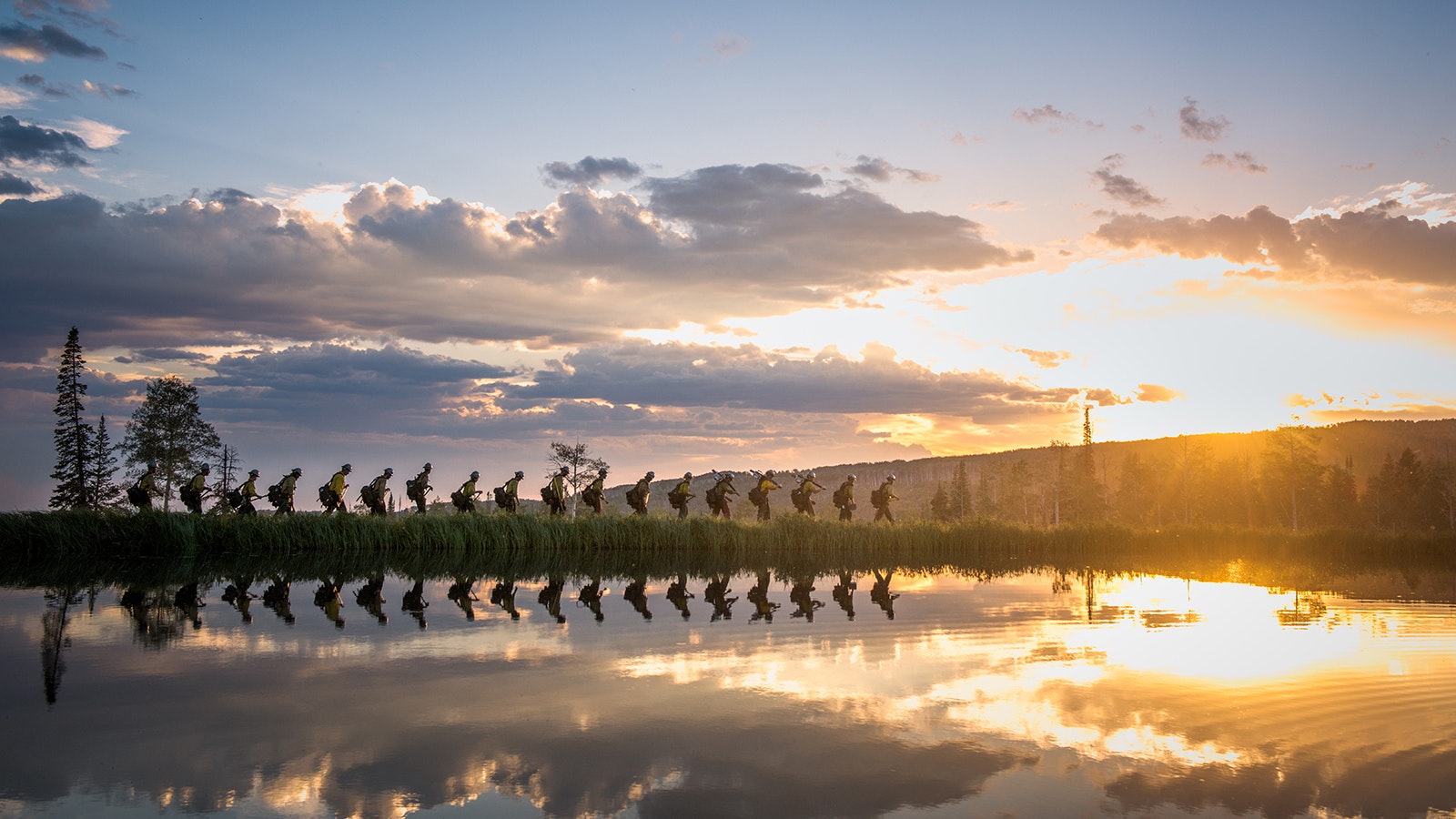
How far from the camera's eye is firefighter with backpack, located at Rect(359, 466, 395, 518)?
114 ft

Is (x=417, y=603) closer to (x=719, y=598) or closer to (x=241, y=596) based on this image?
(x=241, y=596)

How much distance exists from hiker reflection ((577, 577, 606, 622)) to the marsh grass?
8.75 ft

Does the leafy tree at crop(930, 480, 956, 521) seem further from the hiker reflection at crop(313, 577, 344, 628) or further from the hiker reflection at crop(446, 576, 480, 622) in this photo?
the hiker reflection at crop(313, 577, 344, 628)

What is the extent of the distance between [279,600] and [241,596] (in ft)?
3.35

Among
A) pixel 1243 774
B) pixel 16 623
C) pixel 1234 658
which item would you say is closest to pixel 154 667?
pixel 16 623

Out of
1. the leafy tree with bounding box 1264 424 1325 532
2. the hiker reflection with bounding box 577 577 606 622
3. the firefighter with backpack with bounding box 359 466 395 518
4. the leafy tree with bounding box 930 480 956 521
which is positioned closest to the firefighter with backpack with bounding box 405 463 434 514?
the firefighter with backpack with bounding box 359 466 395 518

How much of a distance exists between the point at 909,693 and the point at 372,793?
255 inches

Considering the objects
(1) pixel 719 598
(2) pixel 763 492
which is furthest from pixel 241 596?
(2) pixel 763 492

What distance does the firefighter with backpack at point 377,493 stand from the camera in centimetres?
3472

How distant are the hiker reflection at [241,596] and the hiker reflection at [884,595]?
1235 cm

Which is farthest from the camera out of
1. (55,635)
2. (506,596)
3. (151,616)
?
(506,596)

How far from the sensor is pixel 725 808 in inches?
292

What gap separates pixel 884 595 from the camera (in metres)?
23.2

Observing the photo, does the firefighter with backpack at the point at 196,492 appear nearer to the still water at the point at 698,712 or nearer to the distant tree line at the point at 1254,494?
the still water at the point at 698,712
